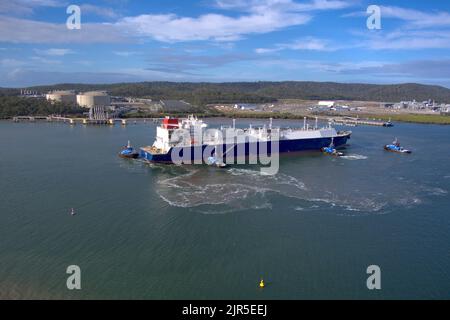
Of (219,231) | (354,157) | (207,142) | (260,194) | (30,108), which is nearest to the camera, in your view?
(219,231)

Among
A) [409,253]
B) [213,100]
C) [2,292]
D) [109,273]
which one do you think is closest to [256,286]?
[109,273]

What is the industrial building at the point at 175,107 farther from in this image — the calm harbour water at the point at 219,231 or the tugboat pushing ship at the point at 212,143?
the calm harbour water at the point at 219,231

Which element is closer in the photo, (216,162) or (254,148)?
(216,162)

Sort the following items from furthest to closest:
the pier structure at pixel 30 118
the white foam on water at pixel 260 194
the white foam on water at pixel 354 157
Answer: the pier structure at pixel 30 118
the white foam on water at pixel 354 157
the white foam on water at pixel 260 194

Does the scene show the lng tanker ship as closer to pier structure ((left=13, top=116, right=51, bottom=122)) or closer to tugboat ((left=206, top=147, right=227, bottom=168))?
tugboat ((left=206, top=147, right=227, bottom=168))

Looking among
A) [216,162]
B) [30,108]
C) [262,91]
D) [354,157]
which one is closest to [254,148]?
[216,162]

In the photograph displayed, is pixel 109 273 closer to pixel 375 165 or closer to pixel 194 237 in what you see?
pixel 194 237

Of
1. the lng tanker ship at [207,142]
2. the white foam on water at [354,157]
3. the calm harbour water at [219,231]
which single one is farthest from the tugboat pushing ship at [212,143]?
the white foam on water at [354,157]

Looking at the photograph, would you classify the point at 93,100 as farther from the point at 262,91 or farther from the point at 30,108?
the point at 262,91
